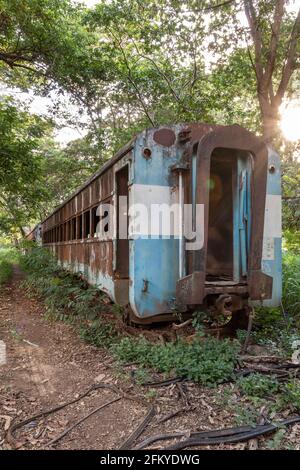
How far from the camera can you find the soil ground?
9.00ft

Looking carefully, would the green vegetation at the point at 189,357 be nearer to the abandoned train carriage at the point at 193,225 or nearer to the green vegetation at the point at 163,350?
the green vegetation at the point at 163,350

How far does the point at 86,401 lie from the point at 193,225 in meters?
2.16

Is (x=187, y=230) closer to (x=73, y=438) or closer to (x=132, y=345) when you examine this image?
(x=132, y=345)

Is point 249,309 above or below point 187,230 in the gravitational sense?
below

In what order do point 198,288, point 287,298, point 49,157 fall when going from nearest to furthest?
point 198,288
point 287,298
point 49,157

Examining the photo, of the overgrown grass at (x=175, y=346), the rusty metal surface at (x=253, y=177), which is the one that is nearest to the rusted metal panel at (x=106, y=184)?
the overgrown grass at (x=175, y=346)

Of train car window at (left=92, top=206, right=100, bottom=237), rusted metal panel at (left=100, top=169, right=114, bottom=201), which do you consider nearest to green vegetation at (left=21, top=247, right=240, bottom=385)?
train car window at (left=92, top=206, right=100, bottom=237)

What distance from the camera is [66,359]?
4609 millimetres

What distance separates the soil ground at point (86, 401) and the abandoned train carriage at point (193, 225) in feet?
2.95

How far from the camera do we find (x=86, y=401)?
338 centimetres

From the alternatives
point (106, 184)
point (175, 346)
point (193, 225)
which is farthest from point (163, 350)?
point (106, 184)

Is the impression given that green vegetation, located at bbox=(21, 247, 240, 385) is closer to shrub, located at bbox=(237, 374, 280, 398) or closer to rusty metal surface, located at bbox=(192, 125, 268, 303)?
shrub, located at bbox=(237, 374, 280, 398)

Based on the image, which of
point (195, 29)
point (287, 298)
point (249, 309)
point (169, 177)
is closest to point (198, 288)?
point (249, 309)
